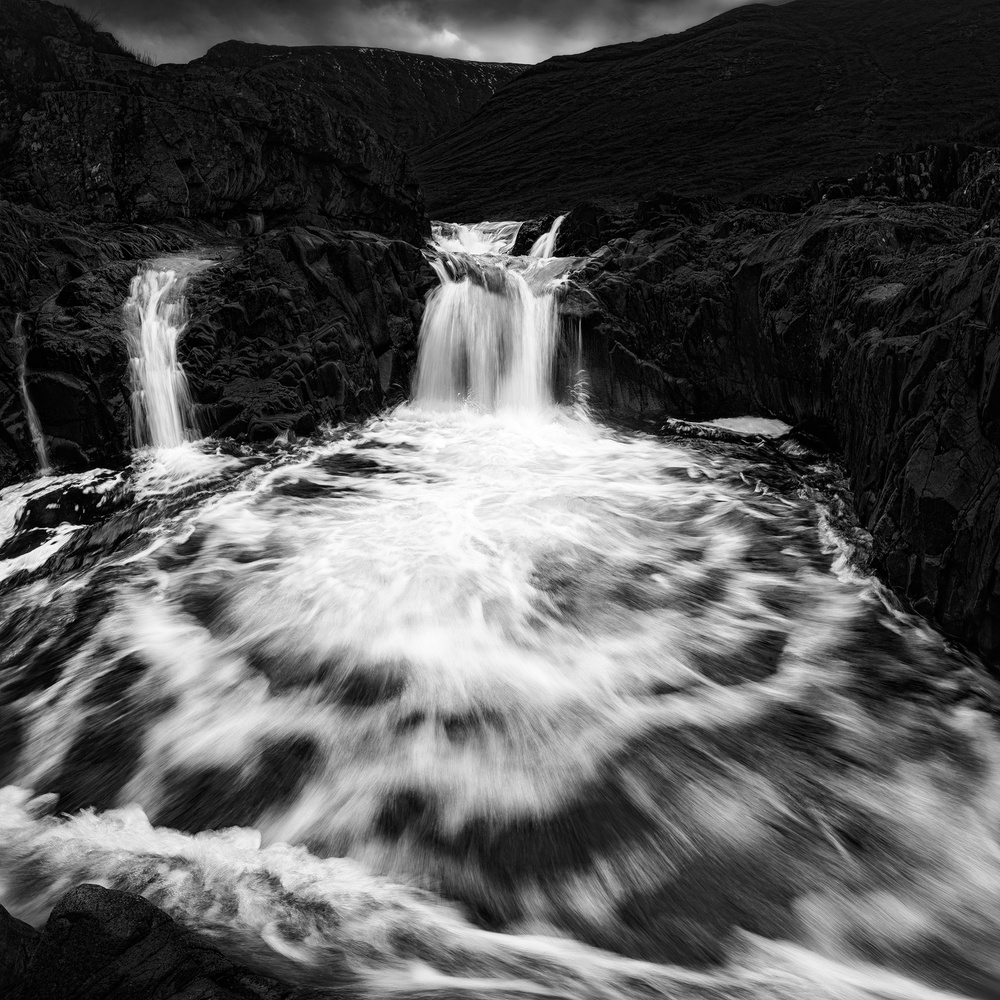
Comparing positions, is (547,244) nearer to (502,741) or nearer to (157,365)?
(157,365)

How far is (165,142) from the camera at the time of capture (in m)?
12.3

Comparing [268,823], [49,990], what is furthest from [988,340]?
[49,990]

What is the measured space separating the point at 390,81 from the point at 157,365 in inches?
1833

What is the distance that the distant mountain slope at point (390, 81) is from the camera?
42.8m

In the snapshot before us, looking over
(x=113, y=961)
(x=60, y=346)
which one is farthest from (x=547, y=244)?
(x=113, y=961)

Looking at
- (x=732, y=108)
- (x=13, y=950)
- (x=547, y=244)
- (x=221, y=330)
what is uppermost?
(x=732, y=108)

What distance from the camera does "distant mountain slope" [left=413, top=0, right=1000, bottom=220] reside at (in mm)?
21703

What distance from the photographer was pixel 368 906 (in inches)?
112

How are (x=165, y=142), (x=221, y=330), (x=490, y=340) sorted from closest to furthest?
(x=221, y=330), (x=490, y=340), (x=165, y=142)

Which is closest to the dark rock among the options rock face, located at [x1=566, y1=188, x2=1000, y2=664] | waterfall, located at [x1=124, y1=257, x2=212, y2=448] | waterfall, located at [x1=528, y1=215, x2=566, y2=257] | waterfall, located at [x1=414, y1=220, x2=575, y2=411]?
rock face, located at [x1=566, y1=188, x2=1000, y2=664]

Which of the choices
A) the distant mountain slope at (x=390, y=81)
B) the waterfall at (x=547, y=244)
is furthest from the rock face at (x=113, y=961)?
the distant mountain slope at (x=390, y=81)

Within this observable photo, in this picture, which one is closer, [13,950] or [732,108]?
[13,950]

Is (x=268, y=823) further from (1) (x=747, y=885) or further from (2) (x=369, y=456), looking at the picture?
(2) (x=369, y=456)

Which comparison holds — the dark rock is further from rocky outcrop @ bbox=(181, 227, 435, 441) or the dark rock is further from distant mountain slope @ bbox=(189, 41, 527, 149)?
distant mountain slope @ bbox=(189, 41, 527, 149)
